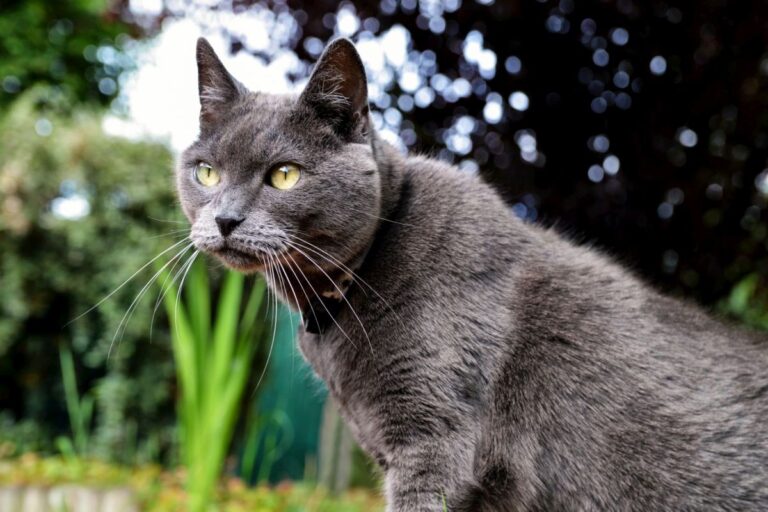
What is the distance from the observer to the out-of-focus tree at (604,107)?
8.22 ft

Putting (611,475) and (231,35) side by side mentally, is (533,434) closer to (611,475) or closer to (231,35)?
(611,475)

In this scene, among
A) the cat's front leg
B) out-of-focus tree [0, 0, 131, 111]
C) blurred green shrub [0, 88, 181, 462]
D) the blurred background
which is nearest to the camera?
the cat's front leg

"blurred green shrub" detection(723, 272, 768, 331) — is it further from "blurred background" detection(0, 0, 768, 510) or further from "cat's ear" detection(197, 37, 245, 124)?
"cat's ear" detection(197, 37, 245, 124)

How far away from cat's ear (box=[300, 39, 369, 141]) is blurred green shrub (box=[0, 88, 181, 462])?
2204 mm

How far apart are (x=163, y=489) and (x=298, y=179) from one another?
2062 mm

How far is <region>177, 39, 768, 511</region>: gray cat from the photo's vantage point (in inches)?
53.0

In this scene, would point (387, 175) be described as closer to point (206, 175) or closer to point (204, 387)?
point (206, 175)

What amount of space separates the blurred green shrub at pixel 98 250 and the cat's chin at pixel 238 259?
7.15 feet

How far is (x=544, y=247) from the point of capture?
5.16 ft

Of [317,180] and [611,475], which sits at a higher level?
[317,180]

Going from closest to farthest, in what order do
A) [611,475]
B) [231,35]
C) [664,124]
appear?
[611,475] < [664,124] < [231,35]

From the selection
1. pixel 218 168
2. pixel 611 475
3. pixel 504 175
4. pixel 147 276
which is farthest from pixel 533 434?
pixel 147 276

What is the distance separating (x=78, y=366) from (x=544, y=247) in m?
3.29

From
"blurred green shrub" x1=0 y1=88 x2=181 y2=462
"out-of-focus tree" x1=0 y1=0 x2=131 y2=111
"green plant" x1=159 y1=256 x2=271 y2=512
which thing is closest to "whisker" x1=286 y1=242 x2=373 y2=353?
"green plant" x1=159 y1=256 x2=271 y2=512
